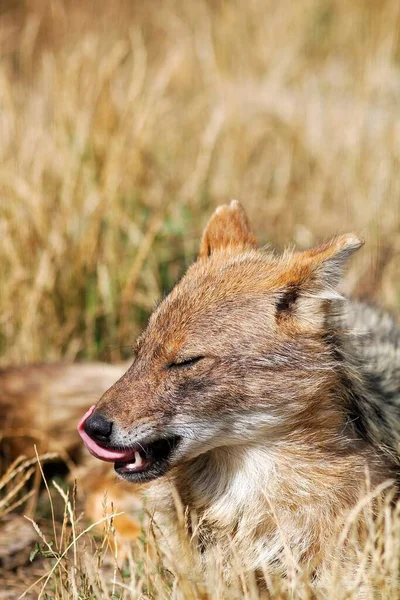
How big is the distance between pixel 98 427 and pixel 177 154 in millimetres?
4489

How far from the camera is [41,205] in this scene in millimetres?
5582

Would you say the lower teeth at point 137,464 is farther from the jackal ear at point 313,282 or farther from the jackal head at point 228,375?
the jackal ear at point 313,282

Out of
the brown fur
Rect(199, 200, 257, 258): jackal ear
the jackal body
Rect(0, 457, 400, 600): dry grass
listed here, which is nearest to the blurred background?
the brown fur

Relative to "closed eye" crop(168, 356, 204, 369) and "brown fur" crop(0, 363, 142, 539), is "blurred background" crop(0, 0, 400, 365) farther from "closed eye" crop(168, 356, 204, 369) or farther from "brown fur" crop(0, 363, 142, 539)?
"closed eye" crop(168, 356, 204, 369)

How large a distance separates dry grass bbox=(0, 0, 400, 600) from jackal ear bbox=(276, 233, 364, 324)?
3.12ft

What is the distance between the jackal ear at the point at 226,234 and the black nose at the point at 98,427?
40.9 inches

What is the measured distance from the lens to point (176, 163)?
7.14 meters

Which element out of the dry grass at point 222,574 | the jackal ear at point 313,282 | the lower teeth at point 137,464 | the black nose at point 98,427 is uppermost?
the jackal ear at point 313,282

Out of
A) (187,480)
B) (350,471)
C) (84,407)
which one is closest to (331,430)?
(350,471)

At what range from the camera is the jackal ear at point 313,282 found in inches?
130

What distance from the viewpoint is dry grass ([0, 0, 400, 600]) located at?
5.56m

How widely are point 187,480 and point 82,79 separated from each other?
357 centimetres

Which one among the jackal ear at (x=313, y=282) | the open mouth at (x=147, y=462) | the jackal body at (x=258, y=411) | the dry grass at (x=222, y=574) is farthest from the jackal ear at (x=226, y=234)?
the dry grass at (x=222, y=574)

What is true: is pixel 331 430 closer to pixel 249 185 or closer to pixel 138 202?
pixel 138 202
